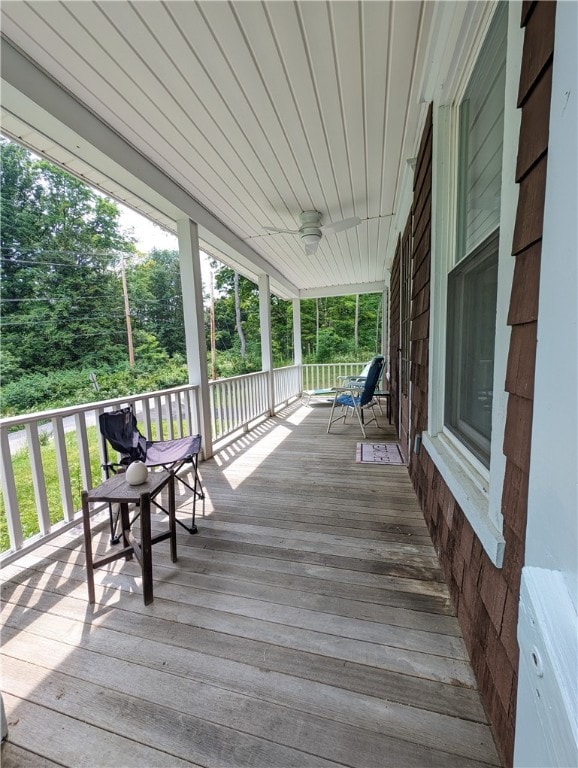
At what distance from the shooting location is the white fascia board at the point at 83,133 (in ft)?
5.49

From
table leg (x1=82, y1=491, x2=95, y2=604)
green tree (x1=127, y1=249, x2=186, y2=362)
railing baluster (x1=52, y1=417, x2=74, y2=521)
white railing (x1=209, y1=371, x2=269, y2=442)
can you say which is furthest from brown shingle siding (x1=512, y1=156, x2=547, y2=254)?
green tree (x1=127, y1=249, x2=186, y2=362)

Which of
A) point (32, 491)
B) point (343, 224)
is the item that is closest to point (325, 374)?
point (343, 224)

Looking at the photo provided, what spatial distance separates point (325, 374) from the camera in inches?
341

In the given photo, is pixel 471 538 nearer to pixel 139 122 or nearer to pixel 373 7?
pixel 373 7

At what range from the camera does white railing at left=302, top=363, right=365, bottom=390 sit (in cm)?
812

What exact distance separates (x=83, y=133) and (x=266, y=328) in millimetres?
3813

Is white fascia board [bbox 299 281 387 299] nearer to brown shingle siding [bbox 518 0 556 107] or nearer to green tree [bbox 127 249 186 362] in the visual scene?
brown shingle siding [bbox 518 0 556 107]

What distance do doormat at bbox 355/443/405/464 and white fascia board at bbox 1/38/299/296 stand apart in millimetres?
3127

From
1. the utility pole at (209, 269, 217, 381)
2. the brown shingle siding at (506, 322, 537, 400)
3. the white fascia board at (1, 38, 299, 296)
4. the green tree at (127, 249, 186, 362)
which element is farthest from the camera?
the utility pole at (209, 269, 217, 381)

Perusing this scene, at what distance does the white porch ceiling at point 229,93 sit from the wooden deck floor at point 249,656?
273 cm

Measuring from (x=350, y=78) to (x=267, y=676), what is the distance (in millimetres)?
3009

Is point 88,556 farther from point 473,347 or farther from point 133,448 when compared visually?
point 473,347

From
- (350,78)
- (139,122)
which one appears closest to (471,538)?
(350,78)

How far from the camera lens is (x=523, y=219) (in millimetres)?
773
